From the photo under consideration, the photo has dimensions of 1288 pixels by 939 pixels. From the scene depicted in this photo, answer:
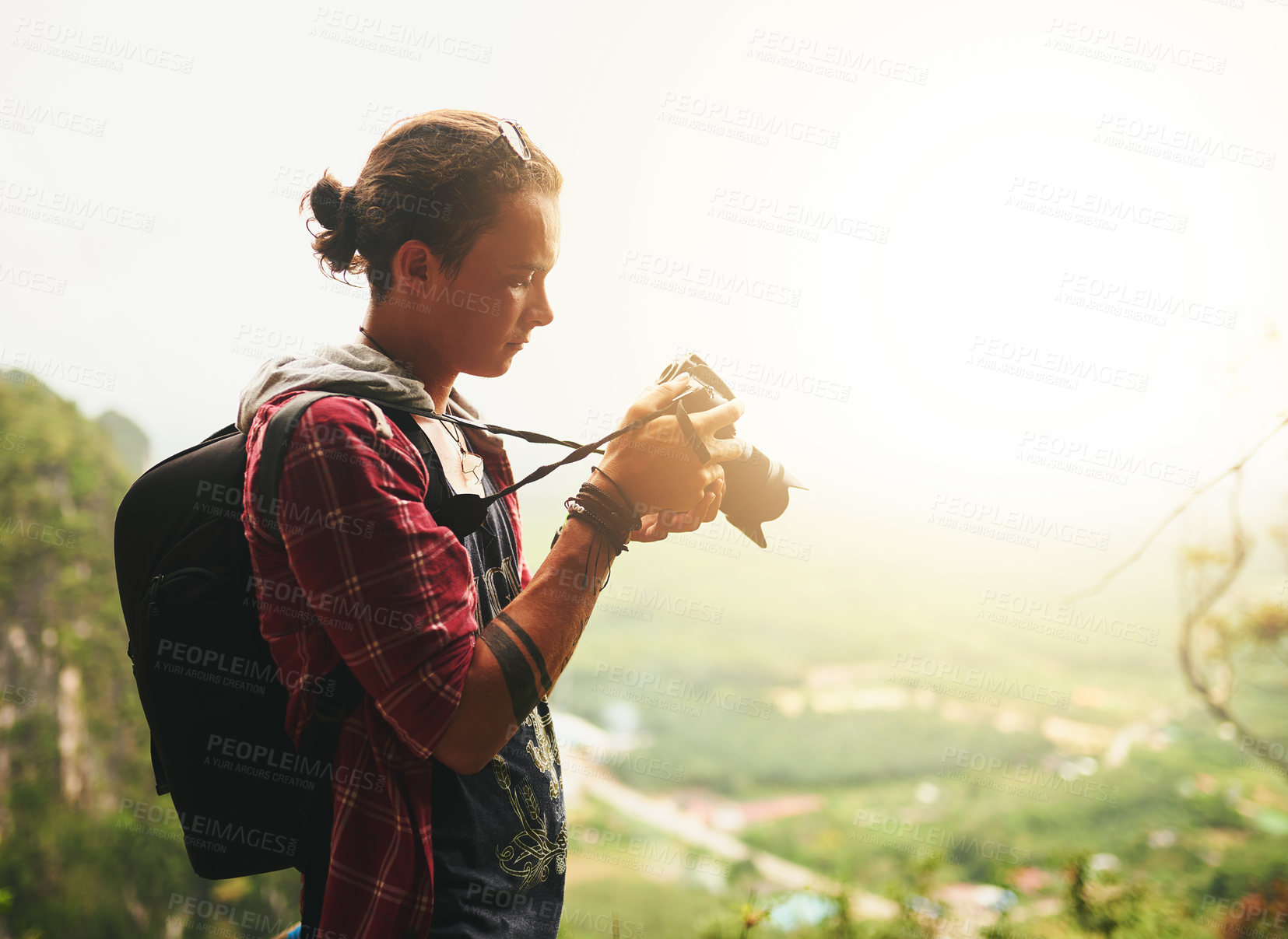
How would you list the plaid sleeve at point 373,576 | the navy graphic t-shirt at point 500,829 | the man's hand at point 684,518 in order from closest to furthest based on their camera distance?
the plaid sleeve at point 373,576
the navy graphic t-shirt at point 500,829
the man's hand at point 684,518

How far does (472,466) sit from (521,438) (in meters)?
0.08

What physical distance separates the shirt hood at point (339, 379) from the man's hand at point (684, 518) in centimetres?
35

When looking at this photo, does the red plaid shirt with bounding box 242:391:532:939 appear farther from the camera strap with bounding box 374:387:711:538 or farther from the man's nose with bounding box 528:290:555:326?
the man's nose with bounding box 528:290:555:326

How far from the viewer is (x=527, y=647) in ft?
2.58

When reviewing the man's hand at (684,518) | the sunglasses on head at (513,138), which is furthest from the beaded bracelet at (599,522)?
the sunglasses on head at (513,138)

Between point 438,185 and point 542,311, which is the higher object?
point 438,185

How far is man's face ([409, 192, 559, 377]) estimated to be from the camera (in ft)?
3.10

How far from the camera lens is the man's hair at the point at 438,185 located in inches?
36.7

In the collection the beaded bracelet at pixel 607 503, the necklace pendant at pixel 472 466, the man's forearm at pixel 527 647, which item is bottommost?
the man's forearm at pixel 527 647

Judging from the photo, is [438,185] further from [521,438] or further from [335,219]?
[521,438]

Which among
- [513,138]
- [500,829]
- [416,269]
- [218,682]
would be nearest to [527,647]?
[500,829]

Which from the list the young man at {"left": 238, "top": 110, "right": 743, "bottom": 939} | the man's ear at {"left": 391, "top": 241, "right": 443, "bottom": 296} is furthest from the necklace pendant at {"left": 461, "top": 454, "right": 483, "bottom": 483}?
the man's ear at {"left": 391, "top": 241, "right": 443, "bottom": 296}

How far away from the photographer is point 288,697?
2.79ft

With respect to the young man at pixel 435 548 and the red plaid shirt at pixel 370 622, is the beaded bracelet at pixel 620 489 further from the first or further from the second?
the red plaid shirt at pixel 370 622
